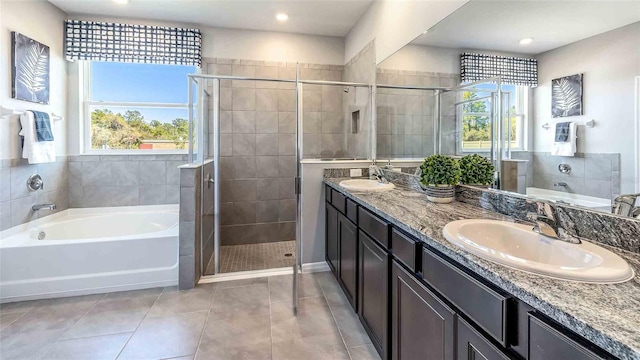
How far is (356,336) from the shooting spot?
182cm

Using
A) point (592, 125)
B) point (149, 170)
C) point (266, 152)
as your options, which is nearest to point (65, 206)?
point (149, 170)

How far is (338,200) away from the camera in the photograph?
7.77 ft

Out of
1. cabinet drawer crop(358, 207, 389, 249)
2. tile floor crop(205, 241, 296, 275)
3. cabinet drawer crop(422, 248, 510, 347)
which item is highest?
cabinet drawer crop(358, 207, 389, 249)

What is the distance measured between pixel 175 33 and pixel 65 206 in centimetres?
226

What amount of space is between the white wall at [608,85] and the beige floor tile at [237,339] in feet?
5.93

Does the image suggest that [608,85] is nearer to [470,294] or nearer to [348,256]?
[470,294]

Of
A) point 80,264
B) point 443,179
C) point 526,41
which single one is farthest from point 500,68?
point 80,264

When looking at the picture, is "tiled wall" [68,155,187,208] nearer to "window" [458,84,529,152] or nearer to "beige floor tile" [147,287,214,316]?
"beige floor tile" [147,287,214,316]

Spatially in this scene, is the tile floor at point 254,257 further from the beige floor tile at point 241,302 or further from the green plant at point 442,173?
Result: the green plant at point 442,173

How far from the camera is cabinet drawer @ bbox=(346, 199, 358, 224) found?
1943mm

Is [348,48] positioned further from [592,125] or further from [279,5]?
[592,125]

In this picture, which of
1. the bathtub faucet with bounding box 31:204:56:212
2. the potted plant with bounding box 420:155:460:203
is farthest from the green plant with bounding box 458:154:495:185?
the bathtub faucet with bounding box 31:204:56:212

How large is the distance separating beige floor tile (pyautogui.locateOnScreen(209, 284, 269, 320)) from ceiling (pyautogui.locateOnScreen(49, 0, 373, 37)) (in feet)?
8.99

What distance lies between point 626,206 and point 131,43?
4.14 metres
